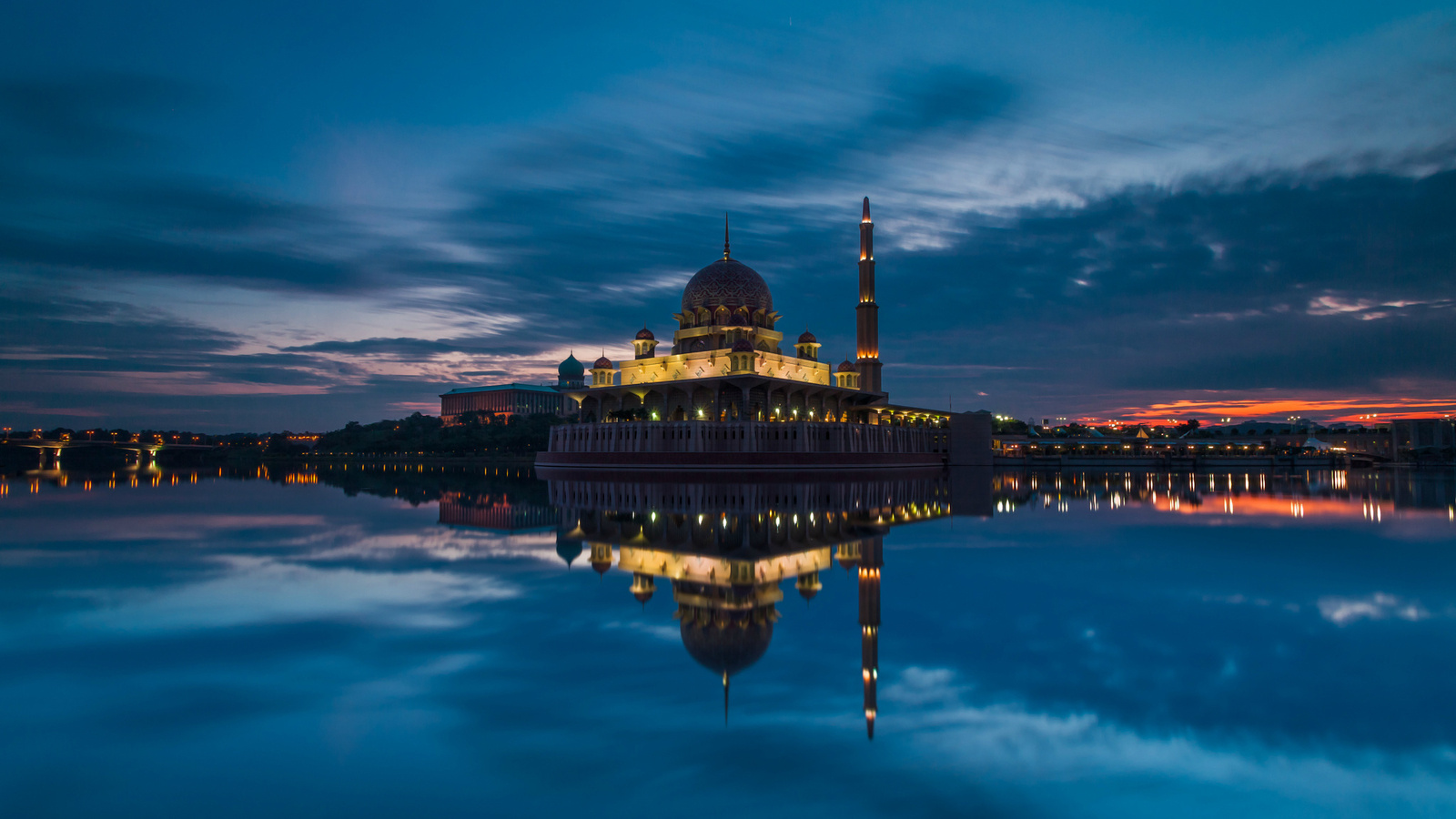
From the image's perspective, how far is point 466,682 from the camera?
17.0 ft

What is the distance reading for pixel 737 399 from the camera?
47.4 m

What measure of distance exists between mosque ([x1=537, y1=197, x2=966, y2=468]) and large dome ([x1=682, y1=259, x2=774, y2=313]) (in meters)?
0.08

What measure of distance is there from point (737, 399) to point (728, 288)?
9.04m

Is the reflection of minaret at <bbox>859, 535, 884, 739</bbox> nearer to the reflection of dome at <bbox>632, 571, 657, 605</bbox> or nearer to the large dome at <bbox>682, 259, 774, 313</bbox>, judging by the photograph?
the reflection of dome at <bbox>632, 571, 657, 605</bbox>

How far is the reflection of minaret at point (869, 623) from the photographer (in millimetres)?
4868

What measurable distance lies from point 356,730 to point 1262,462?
265ft

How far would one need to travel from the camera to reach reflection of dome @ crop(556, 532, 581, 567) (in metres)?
11.0

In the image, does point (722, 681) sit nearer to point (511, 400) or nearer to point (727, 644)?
point (727, 644)

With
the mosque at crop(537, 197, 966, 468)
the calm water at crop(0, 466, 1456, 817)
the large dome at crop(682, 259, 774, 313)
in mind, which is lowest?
the calm water at crop(0, 466, 1456, 817)

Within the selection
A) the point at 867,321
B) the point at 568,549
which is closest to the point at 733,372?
the point at 867,321

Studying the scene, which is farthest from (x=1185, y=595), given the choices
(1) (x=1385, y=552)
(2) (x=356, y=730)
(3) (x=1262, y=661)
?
(2) (x=356, y=730)

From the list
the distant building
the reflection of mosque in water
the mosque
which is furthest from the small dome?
the reflection of mosque in water

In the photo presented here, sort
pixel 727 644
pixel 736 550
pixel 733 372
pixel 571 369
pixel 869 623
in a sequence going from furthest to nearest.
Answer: pixel 571 369 → pixel 733 372 → pixel 736 550 → pixel 869 623 → pixel 727 644

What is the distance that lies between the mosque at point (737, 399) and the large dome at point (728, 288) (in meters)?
0.08
